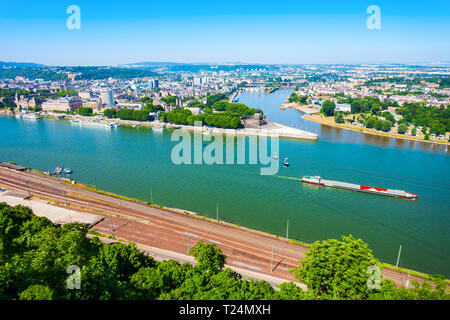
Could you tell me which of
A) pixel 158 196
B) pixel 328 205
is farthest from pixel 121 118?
pixel 328 205

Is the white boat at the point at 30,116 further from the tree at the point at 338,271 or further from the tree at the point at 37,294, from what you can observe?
the tree at the point at 338,271

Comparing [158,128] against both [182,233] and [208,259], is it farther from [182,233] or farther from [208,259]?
[208,259]

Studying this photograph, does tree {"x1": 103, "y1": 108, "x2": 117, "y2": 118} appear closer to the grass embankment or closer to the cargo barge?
the grass embankment

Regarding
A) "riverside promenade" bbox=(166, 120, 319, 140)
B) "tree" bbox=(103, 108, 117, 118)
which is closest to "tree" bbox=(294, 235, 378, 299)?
"riverside promenade" bbox=(166, 120, 319, 140)

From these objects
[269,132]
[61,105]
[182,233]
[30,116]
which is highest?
[61,105]

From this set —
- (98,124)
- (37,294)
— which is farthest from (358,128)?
(37,294)

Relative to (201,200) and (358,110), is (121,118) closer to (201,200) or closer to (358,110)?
(201,200)
